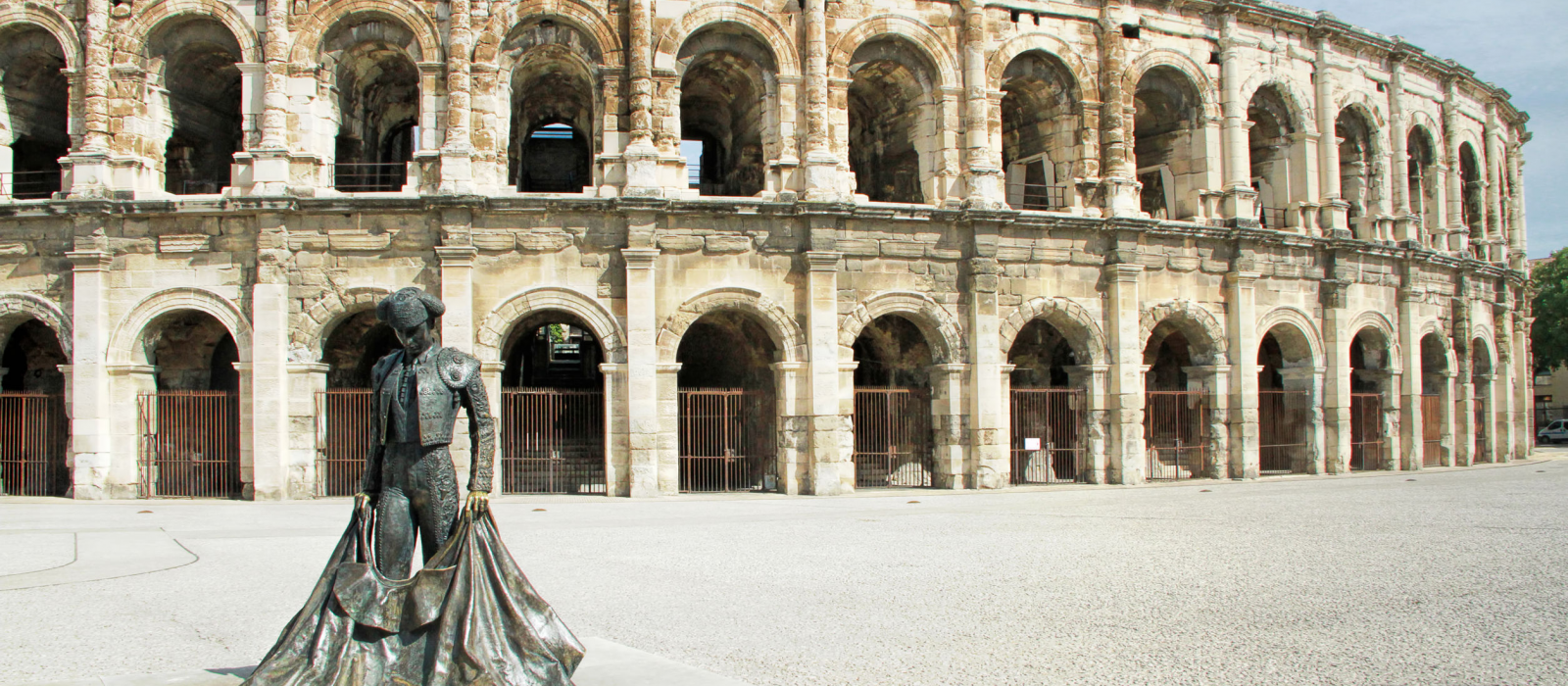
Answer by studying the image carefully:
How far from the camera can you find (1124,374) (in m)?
17.6

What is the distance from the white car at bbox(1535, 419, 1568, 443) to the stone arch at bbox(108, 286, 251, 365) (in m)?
42.1

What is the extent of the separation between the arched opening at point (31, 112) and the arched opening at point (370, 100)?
162 inches

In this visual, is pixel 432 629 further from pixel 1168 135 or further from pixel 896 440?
pixel 1168 135

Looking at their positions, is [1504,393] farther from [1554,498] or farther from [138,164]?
[138,164]

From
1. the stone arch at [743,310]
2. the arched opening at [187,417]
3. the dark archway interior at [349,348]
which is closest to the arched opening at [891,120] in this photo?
the stone arch at [743,310]

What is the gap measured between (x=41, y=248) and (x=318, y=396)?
470 centimetres

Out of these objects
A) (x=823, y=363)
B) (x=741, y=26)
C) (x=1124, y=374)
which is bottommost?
(x=1124, y=374)

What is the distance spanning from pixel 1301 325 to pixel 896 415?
8.39 metres

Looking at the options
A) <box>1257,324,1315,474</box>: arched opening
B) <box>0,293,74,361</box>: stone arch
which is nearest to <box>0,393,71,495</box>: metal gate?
<box>0,293,74,361</box>: stone arch

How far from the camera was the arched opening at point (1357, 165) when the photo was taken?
21594mm

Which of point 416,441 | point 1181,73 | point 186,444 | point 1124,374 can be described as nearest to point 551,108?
point 186,444

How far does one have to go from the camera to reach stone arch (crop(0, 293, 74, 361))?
15297 mm

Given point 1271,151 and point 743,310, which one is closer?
point 743,310

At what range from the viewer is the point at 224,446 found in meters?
15.9
